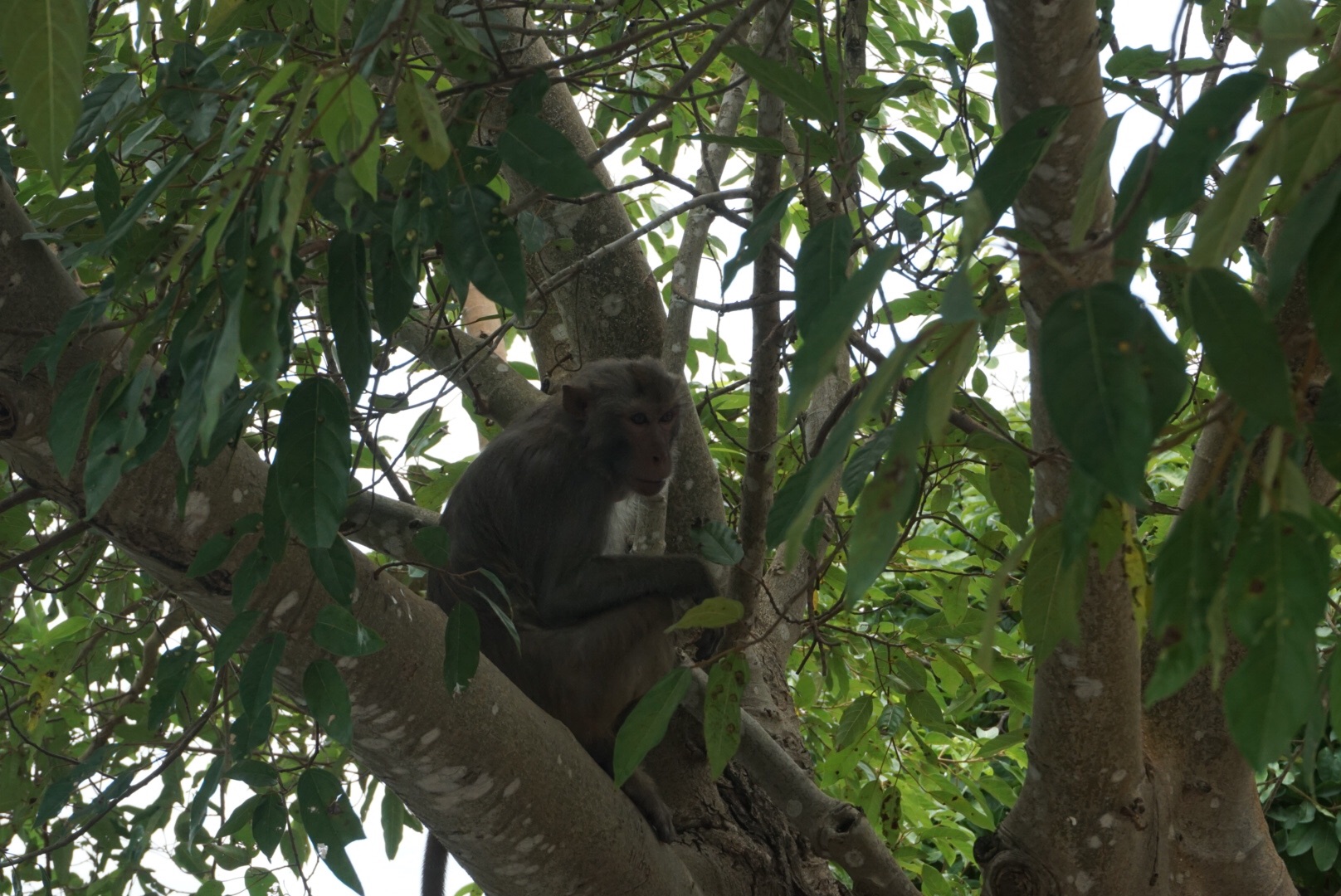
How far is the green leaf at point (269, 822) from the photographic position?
2.16 metres

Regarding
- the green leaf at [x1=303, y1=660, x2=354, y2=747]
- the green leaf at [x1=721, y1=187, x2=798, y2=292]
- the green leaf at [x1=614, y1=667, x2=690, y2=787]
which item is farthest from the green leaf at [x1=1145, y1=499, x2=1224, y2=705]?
the green leaf at [x1=303, y1=660, x2=354, y2=747]

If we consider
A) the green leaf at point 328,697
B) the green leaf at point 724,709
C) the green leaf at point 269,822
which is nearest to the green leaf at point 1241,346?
the green leaf at point 328,697

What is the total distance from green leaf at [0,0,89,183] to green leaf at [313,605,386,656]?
2.82 feet

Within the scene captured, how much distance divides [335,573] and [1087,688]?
1.84m

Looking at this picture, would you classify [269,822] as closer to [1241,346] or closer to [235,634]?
[235,634]

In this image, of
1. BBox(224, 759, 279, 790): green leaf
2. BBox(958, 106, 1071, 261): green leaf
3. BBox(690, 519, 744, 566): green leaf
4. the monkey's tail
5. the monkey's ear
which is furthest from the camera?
the monkey's ear

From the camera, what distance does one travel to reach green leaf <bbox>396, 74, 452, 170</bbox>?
137cm

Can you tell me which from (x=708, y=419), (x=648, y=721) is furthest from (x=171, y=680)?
(x=708, y=419)

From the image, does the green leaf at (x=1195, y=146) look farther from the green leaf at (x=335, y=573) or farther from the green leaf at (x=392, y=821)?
the green leaf at (x=392, y=821)

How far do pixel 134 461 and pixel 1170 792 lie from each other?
275 centimetres

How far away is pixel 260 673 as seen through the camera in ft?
6.11

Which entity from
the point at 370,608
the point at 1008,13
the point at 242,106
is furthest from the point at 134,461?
the point at 1008,13

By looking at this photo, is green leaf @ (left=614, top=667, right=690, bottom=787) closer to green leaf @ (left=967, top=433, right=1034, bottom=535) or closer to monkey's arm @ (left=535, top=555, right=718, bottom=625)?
green leaf @ (left=967, top=433, right=1034, bottom=535)

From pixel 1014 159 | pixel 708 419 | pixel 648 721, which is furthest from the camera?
pixel 708 419
